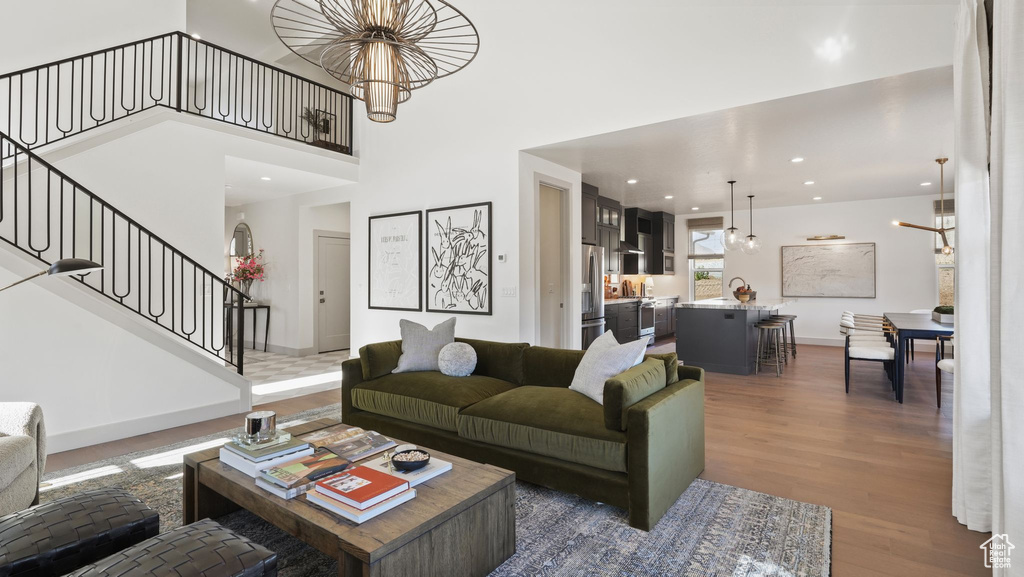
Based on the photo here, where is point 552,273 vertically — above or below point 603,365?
above

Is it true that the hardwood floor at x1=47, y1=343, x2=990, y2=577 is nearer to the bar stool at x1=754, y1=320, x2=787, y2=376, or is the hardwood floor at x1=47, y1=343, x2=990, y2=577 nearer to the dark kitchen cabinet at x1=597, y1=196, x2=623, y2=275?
the bar stool at x1=754, y1=320, x2=787, y2=376

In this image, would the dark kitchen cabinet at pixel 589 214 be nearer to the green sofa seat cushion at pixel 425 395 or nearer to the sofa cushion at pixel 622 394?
the green sofa seat cushion at pixel 425 395

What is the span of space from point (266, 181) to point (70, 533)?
612 centimetres

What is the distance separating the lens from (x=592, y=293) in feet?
22.6

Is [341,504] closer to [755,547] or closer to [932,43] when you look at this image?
[755,547]

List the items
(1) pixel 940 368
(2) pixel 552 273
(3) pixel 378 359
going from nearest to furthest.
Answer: (3) pixel 378 359
(1) pixel 940 368
(2) pixel 552 273

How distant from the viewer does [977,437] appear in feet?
8.00

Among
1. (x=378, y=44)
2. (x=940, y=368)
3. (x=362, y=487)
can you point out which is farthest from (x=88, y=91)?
(x=940, y=368)

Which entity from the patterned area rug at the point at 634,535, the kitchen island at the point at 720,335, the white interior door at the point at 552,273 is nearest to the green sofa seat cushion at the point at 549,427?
the patterned area rug at the point at 634,535

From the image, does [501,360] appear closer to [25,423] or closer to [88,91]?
[25,423]

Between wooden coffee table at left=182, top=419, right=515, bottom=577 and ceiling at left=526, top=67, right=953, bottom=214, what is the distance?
3.52 metres

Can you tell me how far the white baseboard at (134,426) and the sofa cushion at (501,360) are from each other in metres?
2.43

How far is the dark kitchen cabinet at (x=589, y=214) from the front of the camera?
682 centimetres

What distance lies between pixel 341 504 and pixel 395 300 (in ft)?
16.0
